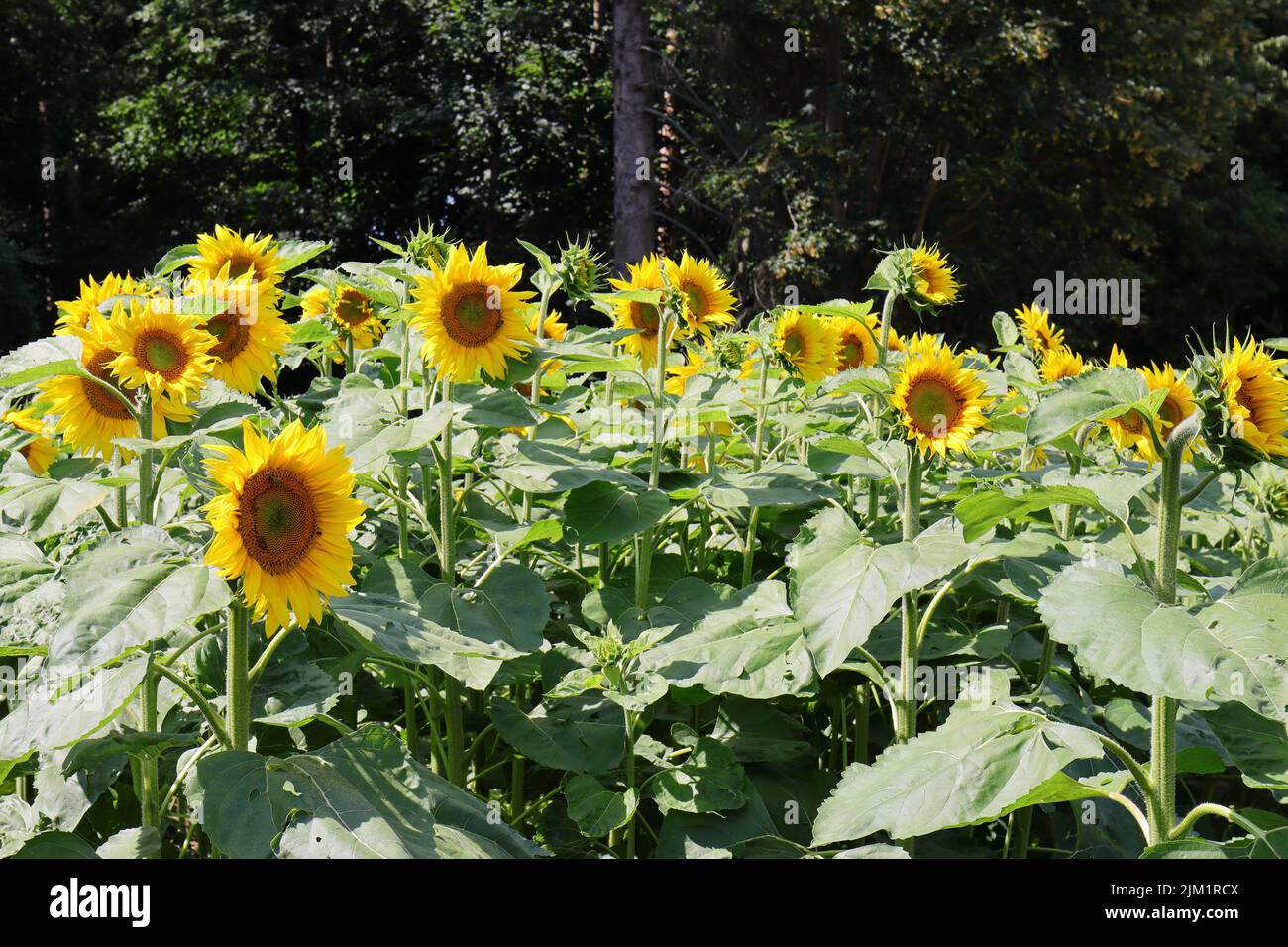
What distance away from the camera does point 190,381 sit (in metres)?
2.21

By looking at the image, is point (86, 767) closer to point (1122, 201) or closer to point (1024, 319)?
point (1024, 319)

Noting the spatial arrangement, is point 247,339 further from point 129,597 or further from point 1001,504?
point 1001,504

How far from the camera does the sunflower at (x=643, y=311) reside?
10.8 ft

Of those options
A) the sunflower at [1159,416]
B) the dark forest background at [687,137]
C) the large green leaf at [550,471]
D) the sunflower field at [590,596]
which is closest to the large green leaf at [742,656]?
the sunflower field at [590,596]

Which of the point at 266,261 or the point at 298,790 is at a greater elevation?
the point at 266,261

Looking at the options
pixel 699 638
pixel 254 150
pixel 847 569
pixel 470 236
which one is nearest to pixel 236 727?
pixel 699 638

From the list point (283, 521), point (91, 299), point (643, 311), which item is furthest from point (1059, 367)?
point (91, 299)

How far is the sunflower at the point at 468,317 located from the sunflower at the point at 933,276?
0.99m

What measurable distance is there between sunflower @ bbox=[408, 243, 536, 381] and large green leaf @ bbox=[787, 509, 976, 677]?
0.74m

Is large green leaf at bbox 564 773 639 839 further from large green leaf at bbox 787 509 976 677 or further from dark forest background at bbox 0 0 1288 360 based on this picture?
dark forest background at bbox 0 0 1288 360

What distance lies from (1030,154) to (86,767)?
21222mm

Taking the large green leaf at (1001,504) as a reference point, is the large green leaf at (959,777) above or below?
below

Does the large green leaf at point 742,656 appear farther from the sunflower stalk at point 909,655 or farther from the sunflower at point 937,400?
the sunflower at point 937,400

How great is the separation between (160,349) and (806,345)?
1674 millimetres
